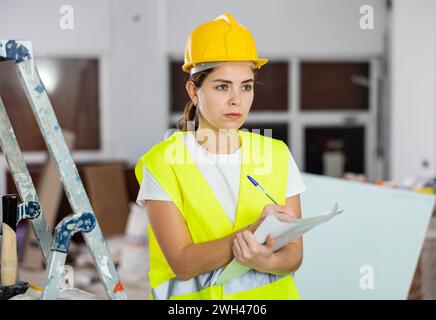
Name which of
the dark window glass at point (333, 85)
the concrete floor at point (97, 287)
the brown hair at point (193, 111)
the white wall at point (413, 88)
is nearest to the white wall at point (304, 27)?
the dark window glass at point (333, 85)

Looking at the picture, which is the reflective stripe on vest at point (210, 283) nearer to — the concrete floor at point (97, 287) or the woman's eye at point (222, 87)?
the woman's eye at point (222, 87)

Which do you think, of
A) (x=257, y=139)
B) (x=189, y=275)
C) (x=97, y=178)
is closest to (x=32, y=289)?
(x=189, y=275)

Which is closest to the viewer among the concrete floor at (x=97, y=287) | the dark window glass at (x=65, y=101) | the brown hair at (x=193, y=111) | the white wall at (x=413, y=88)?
the brown hair at (x=193, y=111)

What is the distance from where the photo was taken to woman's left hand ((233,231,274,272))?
2.91 feet

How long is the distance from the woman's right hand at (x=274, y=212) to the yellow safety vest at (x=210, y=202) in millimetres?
54

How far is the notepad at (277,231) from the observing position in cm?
85

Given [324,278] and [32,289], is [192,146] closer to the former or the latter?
[32,289]

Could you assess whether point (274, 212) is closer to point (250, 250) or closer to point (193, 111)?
point (250, 250)

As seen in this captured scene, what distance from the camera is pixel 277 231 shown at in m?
0.88

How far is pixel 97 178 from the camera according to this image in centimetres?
475

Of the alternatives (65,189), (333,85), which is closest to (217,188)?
(65,189)

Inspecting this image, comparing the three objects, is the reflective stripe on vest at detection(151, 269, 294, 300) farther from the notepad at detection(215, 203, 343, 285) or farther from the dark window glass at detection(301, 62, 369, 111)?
the dark window glass at detection(301, 62, 369, 111)

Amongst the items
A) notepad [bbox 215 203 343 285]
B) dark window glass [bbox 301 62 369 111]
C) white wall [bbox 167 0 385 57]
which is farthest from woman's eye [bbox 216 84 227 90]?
dark window glass [bbox 301 62 369 111]

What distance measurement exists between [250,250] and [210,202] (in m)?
0.10
